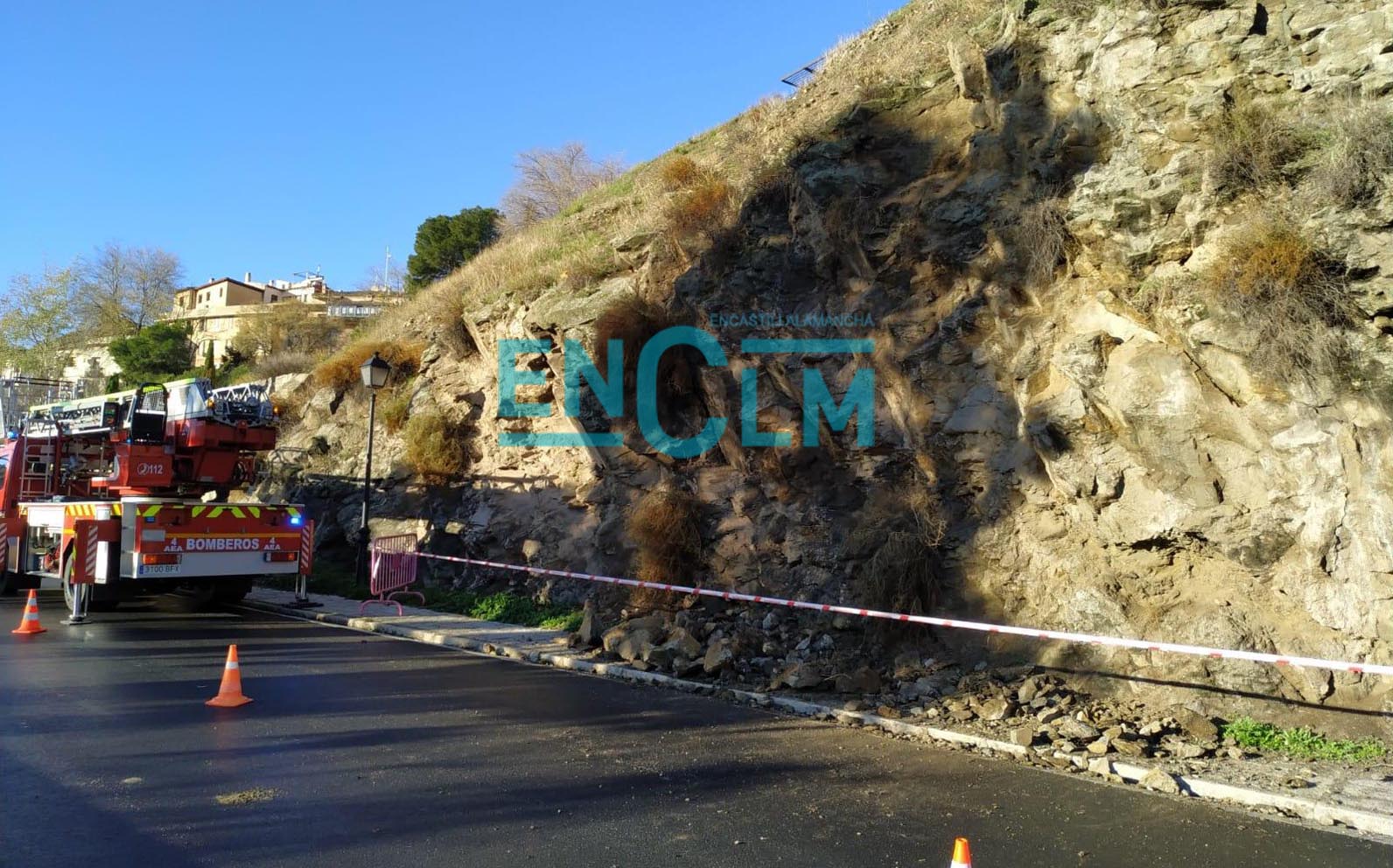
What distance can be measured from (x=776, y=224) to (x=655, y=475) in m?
4.26

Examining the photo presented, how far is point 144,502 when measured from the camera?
12656mm

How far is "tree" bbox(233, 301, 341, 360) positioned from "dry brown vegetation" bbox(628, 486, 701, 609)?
1176 inches

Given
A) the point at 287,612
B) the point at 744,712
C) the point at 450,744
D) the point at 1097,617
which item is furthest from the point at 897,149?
the point at 287,612

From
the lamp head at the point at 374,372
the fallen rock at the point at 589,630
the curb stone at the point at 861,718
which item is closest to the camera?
the curb stone at the point at 861,718

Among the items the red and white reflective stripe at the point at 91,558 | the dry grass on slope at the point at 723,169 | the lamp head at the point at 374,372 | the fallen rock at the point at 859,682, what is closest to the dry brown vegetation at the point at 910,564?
the fallen rock at the point at 859,682

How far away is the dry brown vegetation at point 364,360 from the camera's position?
21.6 m

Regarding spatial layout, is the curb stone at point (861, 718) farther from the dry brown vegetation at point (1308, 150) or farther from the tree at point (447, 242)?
the tree at point (447, 242)

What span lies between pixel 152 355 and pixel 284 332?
952 cm

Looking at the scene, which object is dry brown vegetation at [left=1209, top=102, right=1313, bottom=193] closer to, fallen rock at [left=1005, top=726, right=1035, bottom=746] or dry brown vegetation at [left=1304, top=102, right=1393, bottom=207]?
dry brown vegetation at [left=1304, top=102, right=1393, bottom=207]

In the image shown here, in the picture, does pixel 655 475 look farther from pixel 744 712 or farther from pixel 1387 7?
pixel 1387 7

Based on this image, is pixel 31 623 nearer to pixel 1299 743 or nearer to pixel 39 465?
pixel 39 465

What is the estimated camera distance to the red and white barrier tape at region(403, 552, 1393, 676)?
20.1ft

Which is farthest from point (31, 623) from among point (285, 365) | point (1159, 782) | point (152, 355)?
point (152, 355)

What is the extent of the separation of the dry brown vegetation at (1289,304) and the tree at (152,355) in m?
47.5
